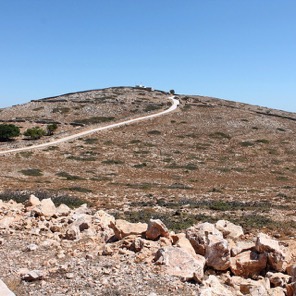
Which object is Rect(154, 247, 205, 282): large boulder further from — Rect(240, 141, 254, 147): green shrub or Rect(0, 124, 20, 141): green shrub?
Rect(0, 124, 20, 141): green shrub

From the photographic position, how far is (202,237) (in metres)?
12.1

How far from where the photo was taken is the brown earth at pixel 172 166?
24156mm

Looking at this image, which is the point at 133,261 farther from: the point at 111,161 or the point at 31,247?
the point at 111,161

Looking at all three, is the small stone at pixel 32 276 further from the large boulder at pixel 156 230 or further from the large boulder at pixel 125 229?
the large boulder at pixel 156 230

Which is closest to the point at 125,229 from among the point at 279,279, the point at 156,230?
the point at 156,230

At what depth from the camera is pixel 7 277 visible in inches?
408

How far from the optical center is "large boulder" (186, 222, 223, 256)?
11.9 meters

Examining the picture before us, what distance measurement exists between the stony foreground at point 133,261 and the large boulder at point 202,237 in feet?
0.10

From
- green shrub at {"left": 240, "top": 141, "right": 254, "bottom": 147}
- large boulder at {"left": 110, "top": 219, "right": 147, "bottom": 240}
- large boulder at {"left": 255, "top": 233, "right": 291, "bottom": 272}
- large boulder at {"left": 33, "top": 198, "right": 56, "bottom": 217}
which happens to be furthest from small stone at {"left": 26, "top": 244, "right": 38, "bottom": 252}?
green shrub at {"left": 240, "top": 141, "right": 254, "bottom": 147}

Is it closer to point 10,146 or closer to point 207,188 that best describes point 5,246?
point 207,188

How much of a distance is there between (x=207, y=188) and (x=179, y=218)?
13745mm

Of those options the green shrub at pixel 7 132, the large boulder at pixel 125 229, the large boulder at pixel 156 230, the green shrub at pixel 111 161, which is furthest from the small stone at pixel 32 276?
the green shrub at pixel 7 132

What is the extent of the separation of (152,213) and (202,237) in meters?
10.4

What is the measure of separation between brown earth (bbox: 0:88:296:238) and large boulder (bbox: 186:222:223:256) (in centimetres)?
608
